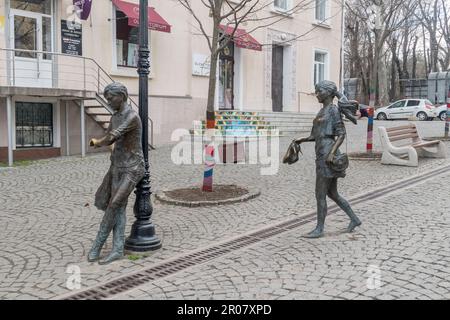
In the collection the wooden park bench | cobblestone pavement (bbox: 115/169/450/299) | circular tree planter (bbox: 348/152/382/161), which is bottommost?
cobblestone pavement (bbox: 115/169/450/299)

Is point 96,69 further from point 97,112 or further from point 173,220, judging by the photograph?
point 173,220

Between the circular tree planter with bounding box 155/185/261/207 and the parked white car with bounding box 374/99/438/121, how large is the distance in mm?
26437

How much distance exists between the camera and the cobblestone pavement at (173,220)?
493cm

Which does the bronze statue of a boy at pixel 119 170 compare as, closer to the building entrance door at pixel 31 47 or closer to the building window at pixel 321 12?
the building entrance door at pixel 31 47

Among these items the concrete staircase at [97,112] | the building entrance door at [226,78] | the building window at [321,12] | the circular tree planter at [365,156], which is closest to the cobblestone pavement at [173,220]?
the circular tree planter at [365,156]

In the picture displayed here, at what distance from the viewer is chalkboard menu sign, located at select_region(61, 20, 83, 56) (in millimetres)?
14867

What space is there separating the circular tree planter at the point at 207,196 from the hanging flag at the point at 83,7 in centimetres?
Answer: 839

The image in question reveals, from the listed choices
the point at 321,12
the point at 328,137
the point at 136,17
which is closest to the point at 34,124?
the point at 136,17

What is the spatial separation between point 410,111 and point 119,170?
30676 millimetres

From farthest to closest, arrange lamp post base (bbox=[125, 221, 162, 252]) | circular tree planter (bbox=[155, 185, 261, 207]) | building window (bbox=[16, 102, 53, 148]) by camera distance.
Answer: building window (bbox=[16, 102, 53, 148]) < circular tree planter (bbox=[155, 185, 261, 207]) < lamp post base (bbox=[125, 221, 162, 252])

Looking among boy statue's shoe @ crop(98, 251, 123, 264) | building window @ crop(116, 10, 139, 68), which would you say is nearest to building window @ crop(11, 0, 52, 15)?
building window @ crop(116, 10, 139, 68)

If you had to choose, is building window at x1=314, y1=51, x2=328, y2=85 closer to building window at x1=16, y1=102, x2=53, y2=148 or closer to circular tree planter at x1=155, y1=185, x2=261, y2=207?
building window at x1=16, y1=102, x2=53, y2=148

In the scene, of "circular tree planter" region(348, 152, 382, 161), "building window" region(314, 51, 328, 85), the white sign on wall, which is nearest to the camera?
"circular tree planter" region(348, 152, 382, 161)

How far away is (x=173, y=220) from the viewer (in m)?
6.98
